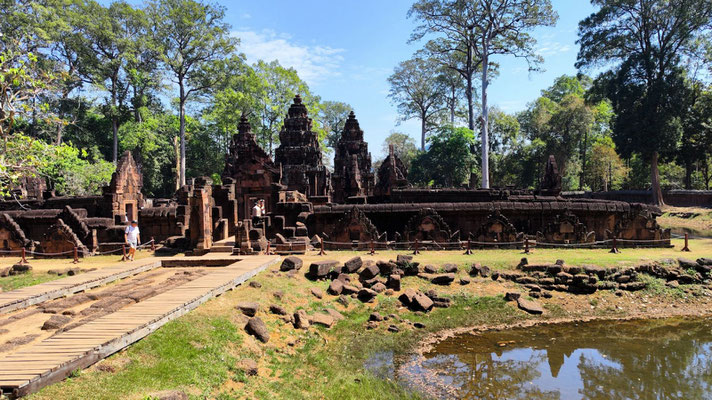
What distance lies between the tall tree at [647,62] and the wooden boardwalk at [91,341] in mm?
33409

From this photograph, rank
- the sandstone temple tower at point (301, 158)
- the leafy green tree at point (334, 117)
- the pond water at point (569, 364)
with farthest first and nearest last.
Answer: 1. the leafy green tree at point (334, 117)
2. the sandstone temple tower at point (301, 158)
3. the pond water at point (569, 364)

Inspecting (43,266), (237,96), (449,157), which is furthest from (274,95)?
(43,266)

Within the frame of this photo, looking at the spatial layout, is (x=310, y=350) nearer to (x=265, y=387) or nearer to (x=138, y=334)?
(x=265, y=387)

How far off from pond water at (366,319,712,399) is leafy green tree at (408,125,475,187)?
1193 inches

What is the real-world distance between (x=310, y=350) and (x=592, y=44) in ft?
115

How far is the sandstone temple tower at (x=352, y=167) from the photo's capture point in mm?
33000

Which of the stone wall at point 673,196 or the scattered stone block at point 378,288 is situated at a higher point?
the stone wall at point 673,196

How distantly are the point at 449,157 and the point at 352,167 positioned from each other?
11872 millimetres

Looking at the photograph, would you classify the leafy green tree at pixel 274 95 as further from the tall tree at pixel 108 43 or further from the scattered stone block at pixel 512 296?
the scattered stone block at pixel 512 296

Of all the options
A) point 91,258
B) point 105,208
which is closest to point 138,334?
point 91,258

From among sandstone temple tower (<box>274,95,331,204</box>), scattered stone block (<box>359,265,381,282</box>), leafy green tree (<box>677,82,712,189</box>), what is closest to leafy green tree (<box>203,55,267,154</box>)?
sandstone temple tower (<box>274,95,331,204</box>)

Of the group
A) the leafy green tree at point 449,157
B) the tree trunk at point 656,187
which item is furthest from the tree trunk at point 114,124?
the tree trunk at point 656,187

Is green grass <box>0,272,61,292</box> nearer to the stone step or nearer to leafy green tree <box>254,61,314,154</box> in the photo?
the stone step

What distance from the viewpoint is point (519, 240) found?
52.8 ft
